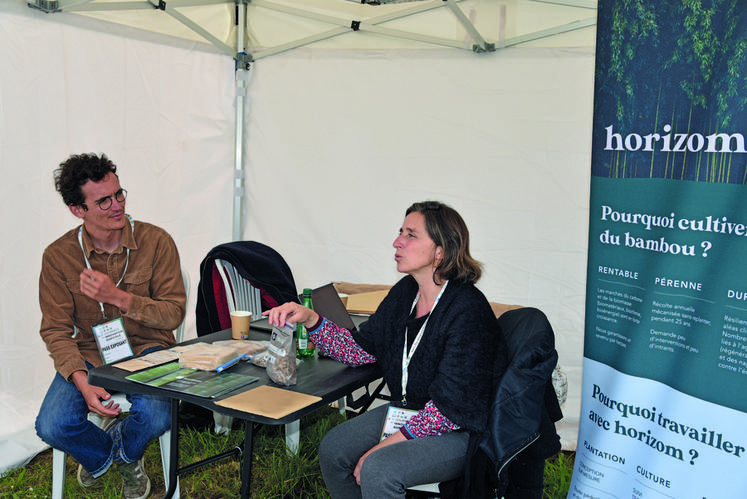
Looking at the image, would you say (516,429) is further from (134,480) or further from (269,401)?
(134,480)

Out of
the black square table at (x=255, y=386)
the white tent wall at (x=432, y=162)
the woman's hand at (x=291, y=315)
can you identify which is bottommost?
the black square table at (x=255, y=386)

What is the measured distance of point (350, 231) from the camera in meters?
3.83

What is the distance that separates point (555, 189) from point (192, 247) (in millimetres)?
2349

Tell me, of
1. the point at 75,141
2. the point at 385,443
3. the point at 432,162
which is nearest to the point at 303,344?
the point at 385,443

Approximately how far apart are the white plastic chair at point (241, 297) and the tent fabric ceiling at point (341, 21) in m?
1.55

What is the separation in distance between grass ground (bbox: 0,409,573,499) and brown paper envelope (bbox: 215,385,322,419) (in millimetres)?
1171

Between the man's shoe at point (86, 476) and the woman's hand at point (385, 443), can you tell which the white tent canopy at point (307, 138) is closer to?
the man's shoe at point (86, 476)

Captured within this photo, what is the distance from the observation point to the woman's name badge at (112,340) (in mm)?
2202

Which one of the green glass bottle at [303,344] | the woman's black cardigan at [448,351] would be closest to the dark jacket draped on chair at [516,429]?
the woman's black cardigan at [448,351]

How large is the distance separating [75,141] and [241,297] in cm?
129

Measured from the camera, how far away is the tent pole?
381 centimetres

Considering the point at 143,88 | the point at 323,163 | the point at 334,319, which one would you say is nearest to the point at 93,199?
the point at 334,319

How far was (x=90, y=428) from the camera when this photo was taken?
2.24 metres

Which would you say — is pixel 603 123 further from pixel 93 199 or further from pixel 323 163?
pixel 323 163
